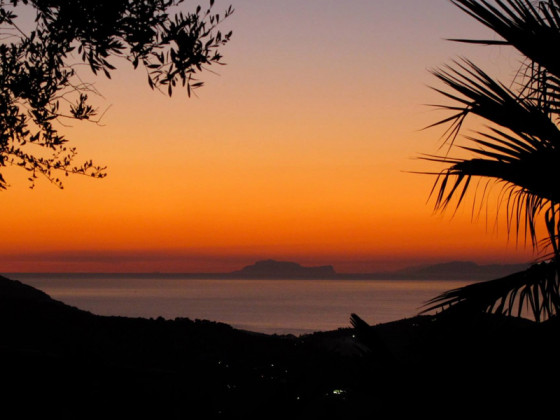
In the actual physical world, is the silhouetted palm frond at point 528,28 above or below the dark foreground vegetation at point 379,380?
above

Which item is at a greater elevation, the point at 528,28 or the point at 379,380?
the point at 528,28

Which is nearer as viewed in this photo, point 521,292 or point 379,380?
point 379,380

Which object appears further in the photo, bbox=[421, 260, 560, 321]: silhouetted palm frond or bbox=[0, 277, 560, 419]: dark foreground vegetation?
bbox=[421, 260, 560, 321]: silhouetted palm frond

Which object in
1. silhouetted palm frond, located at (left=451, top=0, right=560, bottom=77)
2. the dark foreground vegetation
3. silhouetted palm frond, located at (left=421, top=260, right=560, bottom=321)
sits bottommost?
the dark foreground vegetation

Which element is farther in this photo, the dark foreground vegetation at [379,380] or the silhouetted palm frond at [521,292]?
the silhouetted palm frond at [521,292]

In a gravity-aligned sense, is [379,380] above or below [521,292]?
below

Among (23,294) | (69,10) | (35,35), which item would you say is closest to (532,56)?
(69,10)

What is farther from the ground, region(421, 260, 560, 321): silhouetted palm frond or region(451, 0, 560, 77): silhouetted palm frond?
region(451, 0, 560, 77): silhouetted palm frond

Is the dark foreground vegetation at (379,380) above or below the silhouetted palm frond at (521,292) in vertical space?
below

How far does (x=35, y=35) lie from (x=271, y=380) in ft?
23.3

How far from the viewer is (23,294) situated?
77.1ft

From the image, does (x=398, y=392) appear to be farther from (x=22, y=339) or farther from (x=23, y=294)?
(x=23, y=294)

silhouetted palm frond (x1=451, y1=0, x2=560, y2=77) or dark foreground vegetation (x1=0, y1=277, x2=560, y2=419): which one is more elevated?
silhouetted palm frond (x1=451, y1=0, x2=560, y2=77)

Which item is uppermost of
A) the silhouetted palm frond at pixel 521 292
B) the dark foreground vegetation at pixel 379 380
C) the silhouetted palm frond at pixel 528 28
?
the silhouetted palm frond at pixel 528 28
